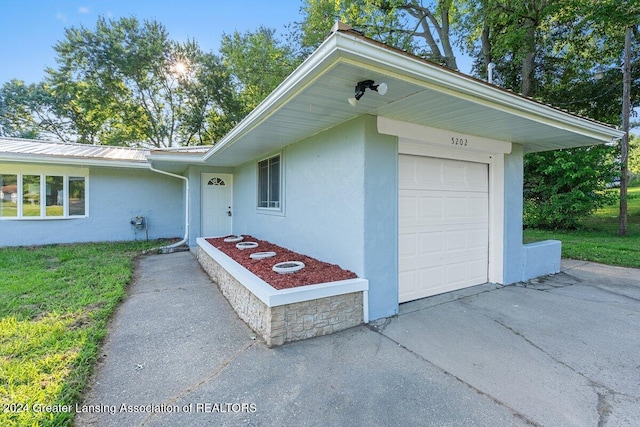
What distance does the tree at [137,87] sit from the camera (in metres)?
16.9

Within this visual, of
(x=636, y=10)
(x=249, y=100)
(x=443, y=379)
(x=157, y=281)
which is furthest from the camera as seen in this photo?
(x=249, y=100)

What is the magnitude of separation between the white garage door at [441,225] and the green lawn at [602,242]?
3.86 m

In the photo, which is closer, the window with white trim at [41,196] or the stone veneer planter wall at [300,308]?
the stone veneer planter wall at [300,308]

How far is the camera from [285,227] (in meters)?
5.68

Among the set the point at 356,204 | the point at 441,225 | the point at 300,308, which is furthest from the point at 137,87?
the point at 300,308

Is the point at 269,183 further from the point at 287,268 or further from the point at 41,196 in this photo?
the point at 41,196

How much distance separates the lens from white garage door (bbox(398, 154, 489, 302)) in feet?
13.5

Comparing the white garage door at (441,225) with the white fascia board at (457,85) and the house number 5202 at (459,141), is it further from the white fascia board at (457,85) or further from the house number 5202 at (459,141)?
the white fascia board at (457,85)

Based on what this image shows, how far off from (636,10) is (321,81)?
12.2m

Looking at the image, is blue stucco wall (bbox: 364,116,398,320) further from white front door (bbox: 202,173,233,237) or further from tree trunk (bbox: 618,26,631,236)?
tree trunk (bbox: 618,26,631,236)

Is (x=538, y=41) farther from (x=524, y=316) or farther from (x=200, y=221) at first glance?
(x=200, y=221)

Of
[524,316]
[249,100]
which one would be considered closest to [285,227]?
[524,316]

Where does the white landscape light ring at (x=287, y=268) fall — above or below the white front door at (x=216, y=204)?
below

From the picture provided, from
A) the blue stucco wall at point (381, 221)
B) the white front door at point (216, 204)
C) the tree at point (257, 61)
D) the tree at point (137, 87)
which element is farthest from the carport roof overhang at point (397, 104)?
the tree at point (137, 87)
